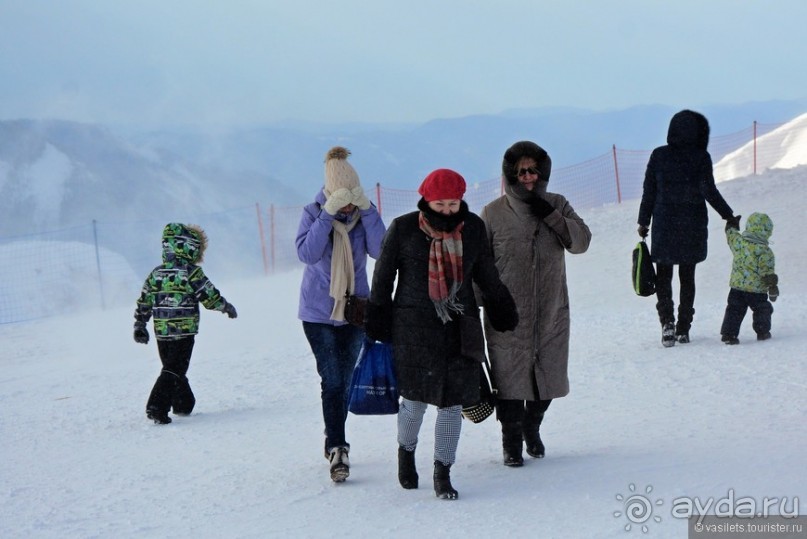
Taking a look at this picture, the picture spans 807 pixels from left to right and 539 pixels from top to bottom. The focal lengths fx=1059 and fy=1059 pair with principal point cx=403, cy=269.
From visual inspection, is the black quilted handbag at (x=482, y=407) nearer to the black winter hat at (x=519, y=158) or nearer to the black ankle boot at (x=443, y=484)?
the black ankle boot at (x=443, y=484)

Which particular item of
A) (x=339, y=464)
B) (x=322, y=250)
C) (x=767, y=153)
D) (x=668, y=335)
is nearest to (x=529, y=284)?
(x=322, y=250)

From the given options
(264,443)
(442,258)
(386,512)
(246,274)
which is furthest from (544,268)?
(246,274)

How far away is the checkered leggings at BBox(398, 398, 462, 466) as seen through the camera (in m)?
4.78

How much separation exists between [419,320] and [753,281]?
468 cm

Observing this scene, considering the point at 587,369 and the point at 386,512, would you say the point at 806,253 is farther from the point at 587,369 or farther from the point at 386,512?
the point at 386,512

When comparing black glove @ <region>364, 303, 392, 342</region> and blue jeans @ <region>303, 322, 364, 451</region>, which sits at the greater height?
black glove @ <region>364, 303, 392, 342</region>

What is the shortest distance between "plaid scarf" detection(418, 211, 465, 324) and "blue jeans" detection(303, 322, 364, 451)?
955 mm

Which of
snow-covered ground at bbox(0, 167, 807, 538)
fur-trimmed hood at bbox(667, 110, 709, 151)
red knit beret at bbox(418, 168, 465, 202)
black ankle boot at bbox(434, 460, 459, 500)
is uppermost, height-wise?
fur-trimmed hood at bbox(667, 110, 709, 151)

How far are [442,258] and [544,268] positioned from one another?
84 centimetres

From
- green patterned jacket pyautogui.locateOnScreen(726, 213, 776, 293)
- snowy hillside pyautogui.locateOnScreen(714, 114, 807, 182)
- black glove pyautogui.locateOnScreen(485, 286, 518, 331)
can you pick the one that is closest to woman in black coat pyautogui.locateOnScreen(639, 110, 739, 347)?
green patterned jacket pyautogui.locateOnScreen(726, 213, 776, 293)

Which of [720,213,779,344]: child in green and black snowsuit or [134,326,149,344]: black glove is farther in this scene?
[720,213,779,344]: child in green and black snowsuit

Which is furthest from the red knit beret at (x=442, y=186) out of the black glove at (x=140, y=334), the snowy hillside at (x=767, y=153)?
the snowy hillside at (x=767, y=153)

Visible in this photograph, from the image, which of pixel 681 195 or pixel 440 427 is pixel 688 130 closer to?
pixel 681 195

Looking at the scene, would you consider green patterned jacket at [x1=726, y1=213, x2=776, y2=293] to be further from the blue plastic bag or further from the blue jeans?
the blue plastic bag
